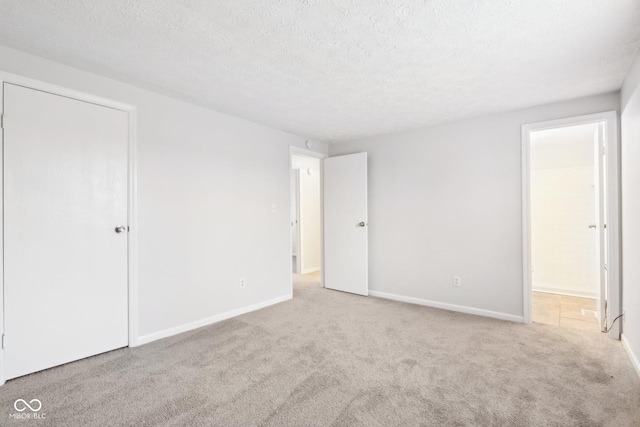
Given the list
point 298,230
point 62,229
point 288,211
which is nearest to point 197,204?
point 62,229

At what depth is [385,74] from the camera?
7.65ft

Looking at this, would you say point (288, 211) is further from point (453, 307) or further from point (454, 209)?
point (453, 307)

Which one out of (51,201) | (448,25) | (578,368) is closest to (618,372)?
(578,368)

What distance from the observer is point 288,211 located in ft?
13.3

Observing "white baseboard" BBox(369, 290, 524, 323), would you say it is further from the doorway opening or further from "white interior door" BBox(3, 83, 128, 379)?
"white interior door" BBox(3, 83, 128, 379)

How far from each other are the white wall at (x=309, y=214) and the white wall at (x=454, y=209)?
1.92m

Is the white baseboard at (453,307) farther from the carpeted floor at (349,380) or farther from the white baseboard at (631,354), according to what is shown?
the white baseboard at (631,354)

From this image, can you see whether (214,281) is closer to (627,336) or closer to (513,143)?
(513,143)

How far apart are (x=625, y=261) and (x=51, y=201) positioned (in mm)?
4475

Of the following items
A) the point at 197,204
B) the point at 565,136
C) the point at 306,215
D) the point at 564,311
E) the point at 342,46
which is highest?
the point at 342,46

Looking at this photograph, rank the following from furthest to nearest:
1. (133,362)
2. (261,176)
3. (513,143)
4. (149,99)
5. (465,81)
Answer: (261,176) < (513,143) < (149,99) < (465,81) < (133,362)

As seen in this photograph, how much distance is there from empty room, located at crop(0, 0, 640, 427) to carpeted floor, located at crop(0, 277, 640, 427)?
2cm

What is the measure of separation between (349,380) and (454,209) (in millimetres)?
2374

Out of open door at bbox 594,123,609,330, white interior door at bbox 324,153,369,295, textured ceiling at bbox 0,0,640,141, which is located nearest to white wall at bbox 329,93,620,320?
white interior door at bbox 324,153,369,295
